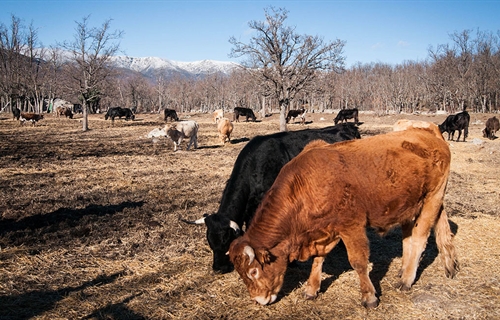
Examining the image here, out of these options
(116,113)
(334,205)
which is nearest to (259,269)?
(334,205)

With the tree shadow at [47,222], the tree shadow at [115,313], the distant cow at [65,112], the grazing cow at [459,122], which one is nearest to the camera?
the tree shadow at [115,313]

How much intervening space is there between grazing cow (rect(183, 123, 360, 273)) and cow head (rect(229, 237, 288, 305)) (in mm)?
901

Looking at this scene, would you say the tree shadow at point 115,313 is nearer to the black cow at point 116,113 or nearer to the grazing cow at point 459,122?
the grazing cow at point 459,122

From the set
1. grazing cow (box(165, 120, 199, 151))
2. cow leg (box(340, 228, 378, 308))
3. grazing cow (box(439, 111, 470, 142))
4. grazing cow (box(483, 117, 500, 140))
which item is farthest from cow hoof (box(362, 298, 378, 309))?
grazing cow (box(483, 117, 500, 140))

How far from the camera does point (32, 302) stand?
410 cm

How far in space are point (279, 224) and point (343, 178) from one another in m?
0.89

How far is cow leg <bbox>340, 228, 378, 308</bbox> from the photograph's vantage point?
3.88 meters

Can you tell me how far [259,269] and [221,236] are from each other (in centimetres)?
106

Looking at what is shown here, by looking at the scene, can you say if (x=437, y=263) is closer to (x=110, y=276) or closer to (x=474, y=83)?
(x=110, y=276)

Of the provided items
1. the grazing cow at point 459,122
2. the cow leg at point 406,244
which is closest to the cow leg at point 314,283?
the cow leg at point 406,244

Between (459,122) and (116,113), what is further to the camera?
(116,113)

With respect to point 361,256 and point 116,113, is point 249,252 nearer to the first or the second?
point 361,256

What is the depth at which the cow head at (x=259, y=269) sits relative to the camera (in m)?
3.69

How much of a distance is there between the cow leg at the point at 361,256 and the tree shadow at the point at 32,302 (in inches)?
126
